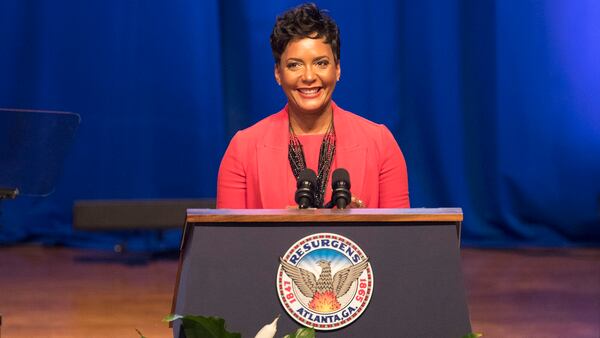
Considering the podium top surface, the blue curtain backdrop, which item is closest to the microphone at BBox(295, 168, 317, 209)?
the podium top surface

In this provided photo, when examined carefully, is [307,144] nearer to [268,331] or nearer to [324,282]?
[324,282]

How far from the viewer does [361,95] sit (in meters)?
6.20

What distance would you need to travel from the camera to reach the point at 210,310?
1584mm

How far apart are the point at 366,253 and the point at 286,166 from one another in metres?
0.66

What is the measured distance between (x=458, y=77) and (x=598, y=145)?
3.35ft

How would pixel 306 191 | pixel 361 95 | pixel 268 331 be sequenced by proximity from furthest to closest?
pixel 361 95
pixel 306 191
pixel 268 331

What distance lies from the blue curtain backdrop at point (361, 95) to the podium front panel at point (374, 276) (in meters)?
4.48

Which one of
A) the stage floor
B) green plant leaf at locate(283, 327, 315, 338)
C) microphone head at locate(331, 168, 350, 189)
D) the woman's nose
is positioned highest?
the woman's nose

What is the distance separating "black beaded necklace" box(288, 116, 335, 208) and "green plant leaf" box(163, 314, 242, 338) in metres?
0.73

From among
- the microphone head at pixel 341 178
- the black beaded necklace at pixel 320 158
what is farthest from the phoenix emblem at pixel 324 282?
the black beaded necklace at pixel 320 158

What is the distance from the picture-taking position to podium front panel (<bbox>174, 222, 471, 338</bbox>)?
1.59m

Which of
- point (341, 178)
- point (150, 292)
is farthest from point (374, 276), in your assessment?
point (150, 292)

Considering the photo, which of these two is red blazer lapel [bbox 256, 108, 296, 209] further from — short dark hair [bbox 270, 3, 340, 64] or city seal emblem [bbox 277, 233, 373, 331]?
city seal emblem [bbox 277, 233, 373, 331]

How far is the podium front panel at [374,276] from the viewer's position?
1.59 meters
